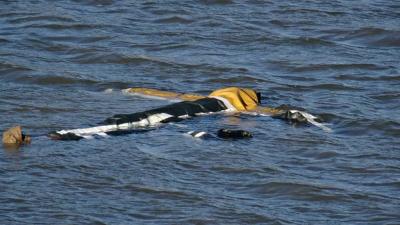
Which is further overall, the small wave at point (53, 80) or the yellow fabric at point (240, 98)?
the small wave at point (53, 80)

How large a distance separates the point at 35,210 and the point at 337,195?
2010 millimetres

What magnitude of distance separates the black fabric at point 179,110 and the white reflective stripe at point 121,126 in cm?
3

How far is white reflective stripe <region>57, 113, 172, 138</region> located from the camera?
29.4ft

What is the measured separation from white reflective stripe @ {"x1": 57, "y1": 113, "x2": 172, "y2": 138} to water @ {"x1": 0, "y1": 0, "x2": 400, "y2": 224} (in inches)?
5.9

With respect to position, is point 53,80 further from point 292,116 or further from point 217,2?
point 217,2

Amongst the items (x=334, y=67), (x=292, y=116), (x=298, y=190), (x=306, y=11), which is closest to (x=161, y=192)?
(x=298, y=190)

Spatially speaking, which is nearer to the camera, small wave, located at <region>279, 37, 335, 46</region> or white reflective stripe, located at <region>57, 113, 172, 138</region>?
white reflective stripe, located at <region>57, 113, 172, 138</region>

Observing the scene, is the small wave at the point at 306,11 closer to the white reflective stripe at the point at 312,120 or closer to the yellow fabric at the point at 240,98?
the yellow fabric at the point at 240,98

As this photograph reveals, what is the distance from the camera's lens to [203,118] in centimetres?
977

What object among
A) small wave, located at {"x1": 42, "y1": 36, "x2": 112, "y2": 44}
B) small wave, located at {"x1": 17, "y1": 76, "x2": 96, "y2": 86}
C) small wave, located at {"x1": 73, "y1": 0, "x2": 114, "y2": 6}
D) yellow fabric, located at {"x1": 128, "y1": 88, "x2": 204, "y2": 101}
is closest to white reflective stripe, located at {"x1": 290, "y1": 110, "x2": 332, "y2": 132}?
yellow fabric, located at {"x1": 128, "y1": 88, "x2": 204, "y2": 101}

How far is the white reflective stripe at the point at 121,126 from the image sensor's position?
897 centimetres

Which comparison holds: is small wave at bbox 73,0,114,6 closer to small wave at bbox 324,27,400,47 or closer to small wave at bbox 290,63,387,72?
small wave at bbox 324,27,400,47

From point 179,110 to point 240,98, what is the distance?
0.64 m

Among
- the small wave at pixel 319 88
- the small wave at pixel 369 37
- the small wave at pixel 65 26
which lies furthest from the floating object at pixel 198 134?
the small wave at pixel 65 26
